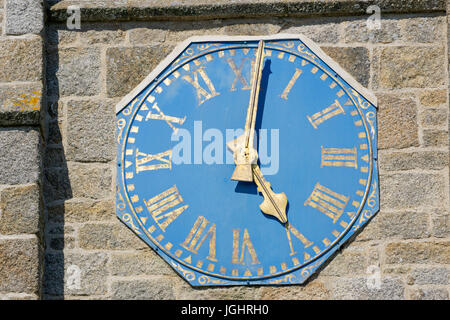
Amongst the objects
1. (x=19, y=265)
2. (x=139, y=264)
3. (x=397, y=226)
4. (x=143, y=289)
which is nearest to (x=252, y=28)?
(x=397, y=226)

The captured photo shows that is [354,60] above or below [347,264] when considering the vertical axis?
above

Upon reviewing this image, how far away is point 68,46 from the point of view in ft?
22.3

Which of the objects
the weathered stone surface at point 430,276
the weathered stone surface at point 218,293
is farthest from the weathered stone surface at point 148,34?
the weathered stone surface at point 430,276

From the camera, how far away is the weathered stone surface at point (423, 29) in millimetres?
6707

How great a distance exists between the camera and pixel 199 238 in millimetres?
6379

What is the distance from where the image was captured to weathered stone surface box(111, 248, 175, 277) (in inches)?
251

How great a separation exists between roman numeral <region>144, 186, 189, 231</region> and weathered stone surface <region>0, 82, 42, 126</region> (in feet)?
2.69

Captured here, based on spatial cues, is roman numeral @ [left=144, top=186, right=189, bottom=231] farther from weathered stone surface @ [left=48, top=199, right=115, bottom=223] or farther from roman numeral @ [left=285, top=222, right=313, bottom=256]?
roman numeral @ [left=285, top=222, right=313, bottom=256]

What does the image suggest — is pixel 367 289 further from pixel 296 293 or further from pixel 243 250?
pixel 243 250

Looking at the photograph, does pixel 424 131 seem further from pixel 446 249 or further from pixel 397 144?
pixel 446 249

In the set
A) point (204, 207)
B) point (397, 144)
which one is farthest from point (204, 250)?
point (397, 144)

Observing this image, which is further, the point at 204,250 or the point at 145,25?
the point at 145,25

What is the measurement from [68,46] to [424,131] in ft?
7.22

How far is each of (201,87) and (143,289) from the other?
1.25 m
